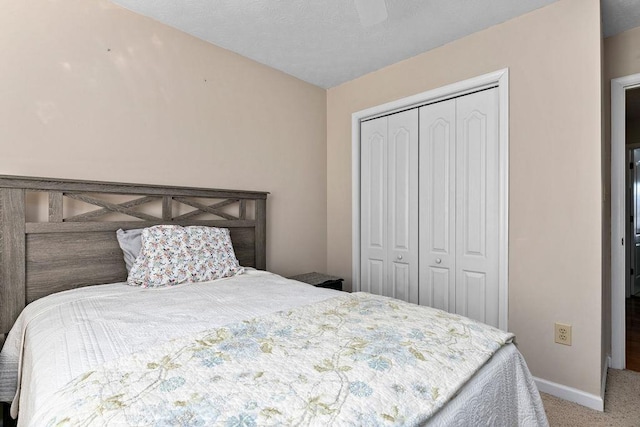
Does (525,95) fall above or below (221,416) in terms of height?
above

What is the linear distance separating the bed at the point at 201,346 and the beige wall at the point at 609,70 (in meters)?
1.70

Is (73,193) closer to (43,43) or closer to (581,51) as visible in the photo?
(43,43)

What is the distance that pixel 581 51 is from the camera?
6.27 ft

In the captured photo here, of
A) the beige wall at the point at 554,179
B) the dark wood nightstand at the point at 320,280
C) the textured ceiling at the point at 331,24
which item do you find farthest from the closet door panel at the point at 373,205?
the beige wall at the point at 554,179

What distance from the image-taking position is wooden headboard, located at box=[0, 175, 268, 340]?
5.27 feet

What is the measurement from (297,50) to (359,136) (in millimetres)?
939

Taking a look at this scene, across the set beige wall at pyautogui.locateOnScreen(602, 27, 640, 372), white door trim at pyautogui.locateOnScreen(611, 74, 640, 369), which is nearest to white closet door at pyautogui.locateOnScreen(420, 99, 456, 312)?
beige wall at pyautogui.locateOnScreen(602, 27, 640, 372)

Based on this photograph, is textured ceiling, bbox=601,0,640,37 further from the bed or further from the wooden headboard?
the wooden headboard

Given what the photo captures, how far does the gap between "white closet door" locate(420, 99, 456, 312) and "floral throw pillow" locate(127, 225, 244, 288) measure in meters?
1.48

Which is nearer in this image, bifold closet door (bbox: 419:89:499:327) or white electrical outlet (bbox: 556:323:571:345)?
white electrical outlet (bbox: 556:323:571:345)

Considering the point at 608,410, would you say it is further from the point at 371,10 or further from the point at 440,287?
the point at 371,10

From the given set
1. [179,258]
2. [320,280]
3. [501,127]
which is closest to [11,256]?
[179,258]

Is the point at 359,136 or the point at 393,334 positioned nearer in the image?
the point at 393,334

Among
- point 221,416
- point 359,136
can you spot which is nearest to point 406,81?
point 359,136
